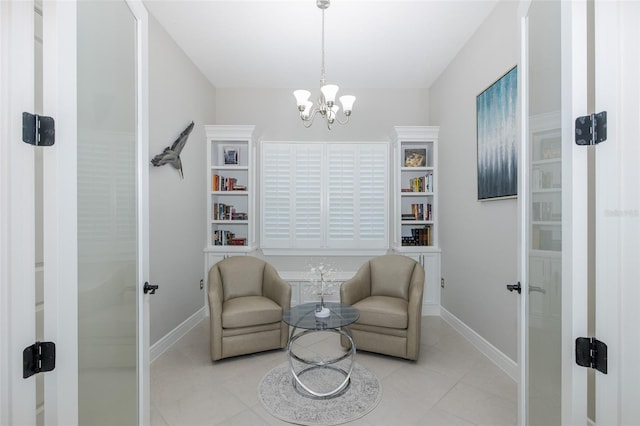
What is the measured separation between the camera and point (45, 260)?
3.25ft

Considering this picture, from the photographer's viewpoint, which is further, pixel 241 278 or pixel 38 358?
pixel 241 278

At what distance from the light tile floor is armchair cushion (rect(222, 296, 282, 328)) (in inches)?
13.9

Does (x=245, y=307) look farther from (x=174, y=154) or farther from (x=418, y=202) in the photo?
(x=418, y=202)

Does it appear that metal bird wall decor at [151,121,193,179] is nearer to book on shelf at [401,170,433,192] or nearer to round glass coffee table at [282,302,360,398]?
round glass coffee table at [282,302,360,398]

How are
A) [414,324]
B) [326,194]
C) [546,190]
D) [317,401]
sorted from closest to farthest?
[546,190] < [317,401] < [414,324] < [326,194]

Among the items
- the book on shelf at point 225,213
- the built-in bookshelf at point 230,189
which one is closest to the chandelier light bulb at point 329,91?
the built-in bookshelf at point 230,189

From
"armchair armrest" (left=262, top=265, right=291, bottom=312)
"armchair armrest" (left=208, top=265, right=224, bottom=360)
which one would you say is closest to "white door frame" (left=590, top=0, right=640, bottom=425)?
"armchair armrest" (left=262, top=265, right=291, bottom=312)

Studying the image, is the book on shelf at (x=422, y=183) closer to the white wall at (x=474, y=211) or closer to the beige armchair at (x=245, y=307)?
the white wall at (x=474, y=211)

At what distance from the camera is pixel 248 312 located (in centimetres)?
278

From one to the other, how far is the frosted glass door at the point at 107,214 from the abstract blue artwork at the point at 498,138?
2.70 metres

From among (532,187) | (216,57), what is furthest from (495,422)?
(216,57)

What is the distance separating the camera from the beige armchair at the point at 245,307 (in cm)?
273

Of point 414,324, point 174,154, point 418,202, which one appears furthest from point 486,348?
point 174,154

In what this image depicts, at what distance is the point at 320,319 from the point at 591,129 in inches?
81.7
